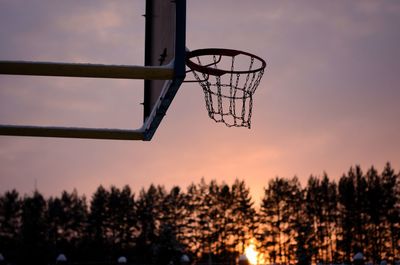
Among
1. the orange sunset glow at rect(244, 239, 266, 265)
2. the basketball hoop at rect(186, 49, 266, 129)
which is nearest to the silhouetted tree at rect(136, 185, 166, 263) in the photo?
the orange sunset glow at rect(244, 239, 266, 265)

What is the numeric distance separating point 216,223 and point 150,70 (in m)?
52.6

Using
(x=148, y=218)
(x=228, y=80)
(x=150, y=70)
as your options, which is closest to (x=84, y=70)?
(x=150, y=70)

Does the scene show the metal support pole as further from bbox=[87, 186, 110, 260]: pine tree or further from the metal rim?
bbox=[87, 186, 110, 260]: pine tree

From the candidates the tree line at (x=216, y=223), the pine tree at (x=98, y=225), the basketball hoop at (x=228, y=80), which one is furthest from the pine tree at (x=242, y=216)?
the basketball hoop at (x=228, y=80)

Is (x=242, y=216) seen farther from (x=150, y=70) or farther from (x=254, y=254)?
(x=150, y=70)

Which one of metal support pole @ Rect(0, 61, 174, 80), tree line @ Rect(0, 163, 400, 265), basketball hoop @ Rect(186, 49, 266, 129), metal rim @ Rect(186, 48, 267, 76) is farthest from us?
tree line @ Rect(0, 163, 400, 265)

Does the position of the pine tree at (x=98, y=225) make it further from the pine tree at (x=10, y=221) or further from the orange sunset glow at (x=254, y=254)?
the orange sunset glow at (x=254, y=254)

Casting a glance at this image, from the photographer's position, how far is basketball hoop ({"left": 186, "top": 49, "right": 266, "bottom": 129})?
6.00m

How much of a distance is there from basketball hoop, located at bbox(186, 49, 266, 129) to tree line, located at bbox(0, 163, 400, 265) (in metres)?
42.7

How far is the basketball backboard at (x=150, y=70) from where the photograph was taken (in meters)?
4.41

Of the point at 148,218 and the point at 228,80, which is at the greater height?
the point at 148,218

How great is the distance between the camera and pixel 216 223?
56156 millimetres

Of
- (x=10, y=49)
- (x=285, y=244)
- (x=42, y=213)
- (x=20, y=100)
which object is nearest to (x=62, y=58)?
(x=20, y=100)

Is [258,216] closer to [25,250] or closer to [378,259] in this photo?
[378,259]
